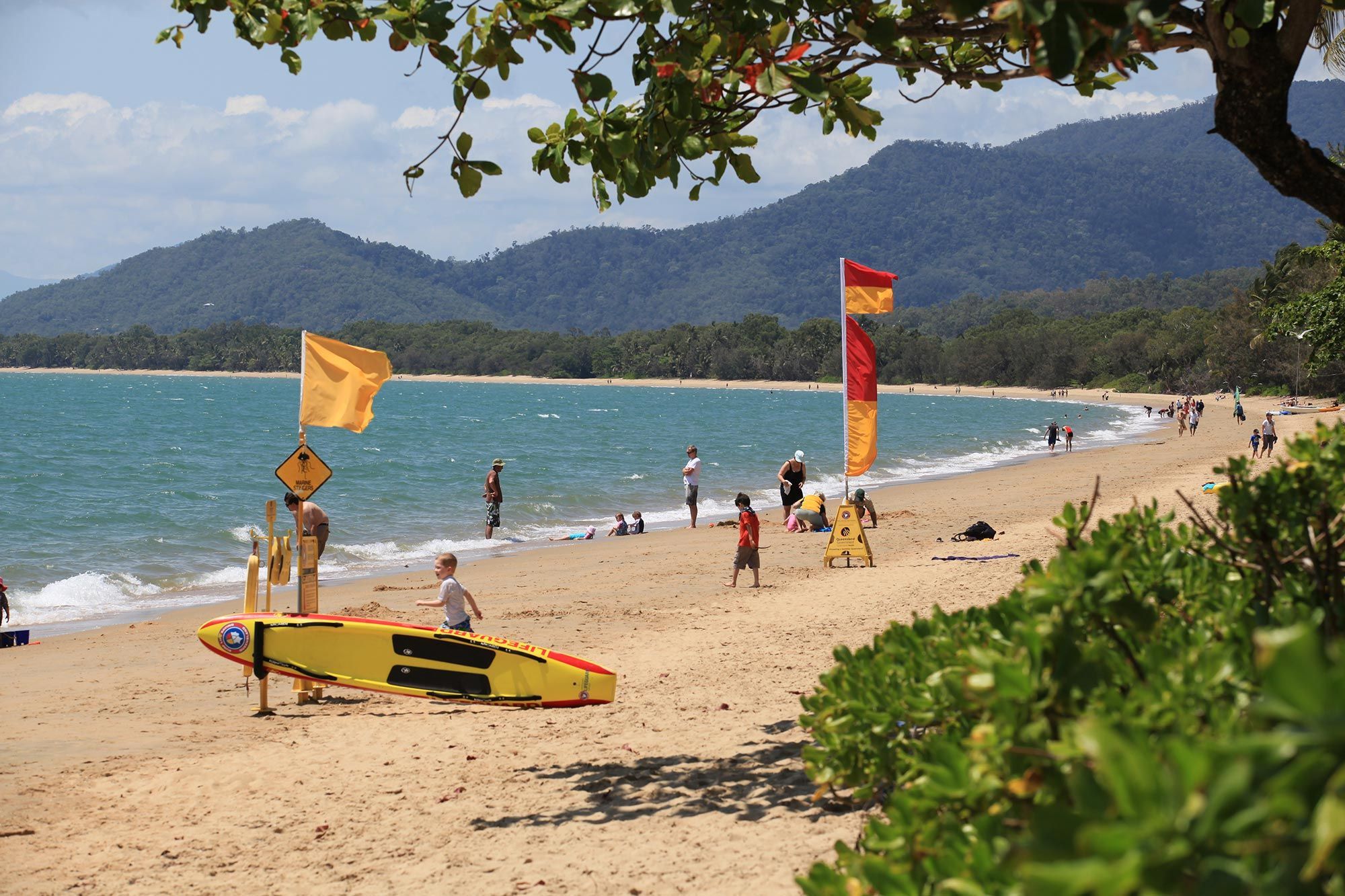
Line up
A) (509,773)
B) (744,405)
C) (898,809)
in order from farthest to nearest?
(744,405)
(509,773)
(898,809)

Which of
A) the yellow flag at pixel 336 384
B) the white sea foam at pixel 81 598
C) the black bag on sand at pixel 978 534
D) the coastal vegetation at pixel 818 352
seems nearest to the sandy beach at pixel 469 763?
the white sea foam at pixel 81 598

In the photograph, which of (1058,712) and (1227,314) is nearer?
(1058,712)

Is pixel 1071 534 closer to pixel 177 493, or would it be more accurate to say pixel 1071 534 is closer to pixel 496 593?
pixel 496 593

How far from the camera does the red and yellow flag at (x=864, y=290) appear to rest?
12789mm

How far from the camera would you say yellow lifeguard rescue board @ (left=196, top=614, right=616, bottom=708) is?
8.26 metres

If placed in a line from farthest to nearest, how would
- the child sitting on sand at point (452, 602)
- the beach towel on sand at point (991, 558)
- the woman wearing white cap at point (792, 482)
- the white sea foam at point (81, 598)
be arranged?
the woman wearing white cap at point (792, 482) → the white sea foam at point (81, 598) → the beach towel on sand at point (991, 558) → the child sitting on sand at point (452, 602)

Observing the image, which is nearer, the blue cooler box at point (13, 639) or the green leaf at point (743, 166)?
the green leaf at point (743, 166)

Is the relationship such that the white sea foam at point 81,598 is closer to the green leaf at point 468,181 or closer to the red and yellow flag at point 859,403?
the red and yellow flag at point 859,403

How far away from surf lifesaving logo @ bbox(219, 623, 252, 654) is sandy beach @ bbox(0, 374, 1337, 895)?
19.7 inches

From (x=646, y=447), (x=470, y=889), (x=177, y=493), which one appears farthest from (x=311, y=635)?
(x=646, y=447)

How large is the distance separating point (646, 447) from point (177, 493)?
2367 cm

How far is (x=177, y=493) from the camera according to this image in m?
29.9

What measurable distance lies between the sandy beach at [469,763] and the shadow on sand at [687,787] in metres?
0.02

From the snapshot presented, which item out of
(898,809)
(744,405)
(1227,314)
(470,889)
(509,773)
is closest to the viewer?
(898,809)
